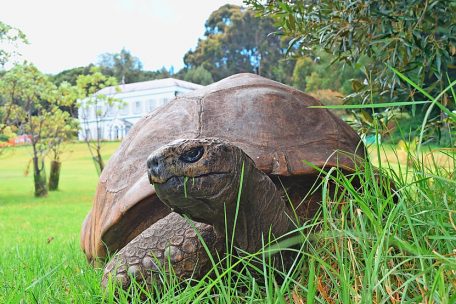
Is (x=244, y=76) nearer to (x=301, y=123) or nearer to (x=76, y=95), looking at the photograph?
(x=301, y=123)

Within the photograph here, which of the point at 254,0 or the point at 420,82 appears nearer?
the point at 420,82

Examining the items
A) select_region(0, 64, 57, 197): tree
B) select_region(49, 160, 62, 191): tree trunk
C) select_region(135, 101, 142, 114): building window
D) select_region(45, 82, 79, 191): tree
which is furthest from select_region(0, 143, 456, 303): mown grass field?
select_region(135, 101, 142, 114): building window

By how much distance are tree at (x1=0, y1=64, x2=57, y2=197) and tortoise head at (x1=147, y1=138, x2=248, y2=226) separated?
39.7ft

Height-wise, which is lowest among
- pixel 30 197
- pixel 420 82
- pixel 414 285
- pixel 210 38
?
pixel 30 197

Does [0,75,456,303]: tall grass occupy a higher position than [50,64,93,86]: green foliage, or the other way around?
[50,64,93,86]: green foliage

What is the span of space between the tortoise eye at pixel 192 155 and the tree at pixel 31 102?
478 inches

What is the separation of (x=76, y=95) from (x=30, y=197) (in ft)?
10.6

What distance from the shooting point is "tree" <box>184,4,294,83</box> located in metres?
39.0

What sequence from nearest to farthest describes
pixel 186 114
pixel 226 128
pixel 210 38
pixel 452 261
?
pixel 452 261, pixel 226 128, pixel 186 114, pixel 210 38

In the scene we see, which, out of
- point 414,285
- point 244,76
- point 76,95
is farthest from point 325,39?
point 76,95

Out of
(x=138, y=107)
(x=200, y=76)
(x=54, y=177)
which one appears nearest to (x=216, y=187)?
(x=54, y=177)

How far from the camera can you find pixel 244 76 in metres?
2.21

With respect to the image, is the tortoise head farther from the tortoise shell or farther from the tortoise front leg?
the tortoise shell

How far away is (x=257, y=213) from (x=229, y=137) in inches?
20.3
